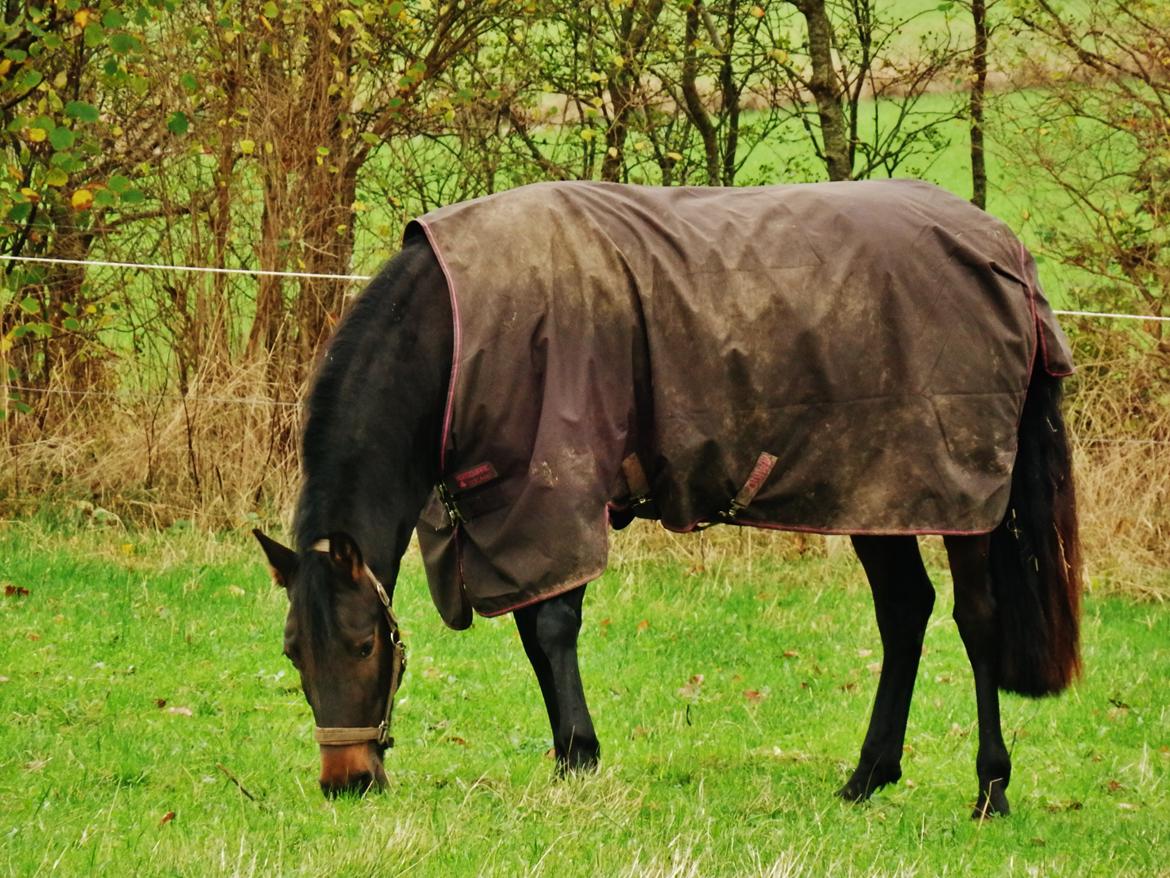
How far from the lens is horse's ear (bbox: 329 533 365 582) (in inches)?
159

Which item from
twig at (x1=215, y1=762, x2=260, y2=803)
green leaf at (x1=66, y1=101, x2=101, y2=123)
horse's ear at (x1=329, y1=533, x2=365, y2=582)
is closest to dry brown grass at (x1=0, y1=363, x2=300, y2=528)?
green leaf at (x1=66, y1=101, x2=101, y2=123)

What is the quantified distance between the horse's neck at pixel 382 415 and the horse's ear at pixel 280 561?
6 centimetres

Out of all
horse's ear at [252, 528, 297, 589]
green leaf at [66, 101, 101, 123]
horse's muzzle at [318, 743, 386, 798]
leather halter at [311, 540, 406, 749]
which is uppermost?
green leaf at [66, 101, 101, 123]

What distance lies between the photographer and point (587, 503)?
4418mm

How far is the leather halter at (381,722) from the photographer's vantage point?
4113 mm

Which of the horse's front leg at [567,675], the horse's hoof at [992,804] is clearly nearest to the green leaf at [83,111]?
the horse's front leg at [567,675]

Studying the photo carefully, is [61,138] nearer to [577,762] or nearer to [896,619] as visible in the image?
[577,762]

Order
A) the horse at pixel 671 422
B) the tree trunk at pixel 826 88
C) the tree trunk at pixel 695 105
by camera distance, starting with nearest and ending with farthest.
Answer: the horse at pixel 671 422, the tree trunk at pixel 826 88, the tree trunk at pixel 695 105

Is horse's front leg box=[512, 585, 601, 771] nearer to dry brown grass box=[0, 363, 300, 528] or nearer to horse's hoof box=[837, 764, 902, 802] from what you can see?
horse's hoof box=[837, 764, 902, 802]

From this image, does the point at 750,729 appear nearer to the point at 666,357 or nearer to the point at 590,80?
the point at 666,357

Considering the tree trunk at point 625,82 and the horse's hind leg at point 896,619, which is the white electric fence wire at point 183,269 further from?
the horse's hind leg at point 896,619

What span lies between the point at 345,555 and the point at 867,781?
7.02 ft

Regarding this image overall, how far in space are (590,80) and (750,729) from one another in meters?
5.63

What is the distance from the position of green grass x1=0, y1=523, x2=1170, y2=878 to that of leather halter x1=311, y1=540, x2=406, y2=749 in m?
0.19
